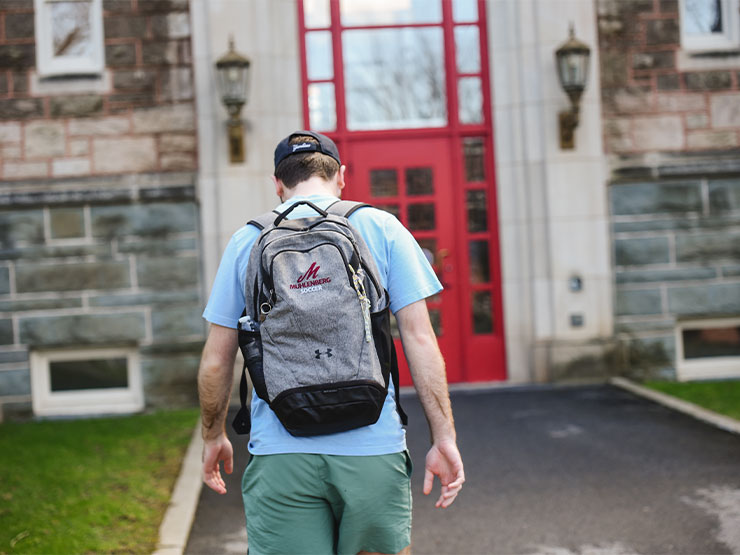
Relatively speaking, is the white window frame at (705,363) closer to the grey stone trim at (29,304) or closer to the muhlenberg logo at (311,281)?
the grey stone trim at (29,304)

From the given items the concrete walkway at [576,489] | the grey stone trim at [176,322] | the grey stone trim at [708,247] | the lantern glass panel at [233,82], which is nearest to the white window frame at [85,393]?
the grey stone trim at [176,322]

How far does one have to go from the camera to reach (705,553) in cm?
403

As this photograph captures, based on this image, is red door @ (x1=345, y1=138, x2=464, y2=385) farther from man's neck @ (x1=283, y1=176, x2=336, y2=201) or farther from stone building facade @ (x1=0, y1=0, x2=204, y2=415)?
man's neck @ (x1=283, y1=176, x2=336, y2=201)

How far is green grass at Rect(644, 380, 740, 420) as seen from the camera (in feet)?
22.8

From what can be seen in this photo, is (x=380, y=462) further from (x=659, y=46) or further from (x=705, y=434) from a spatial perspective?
(x=659, y=46)

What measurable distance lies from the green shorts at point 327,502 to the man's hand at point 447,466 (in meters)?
0.16

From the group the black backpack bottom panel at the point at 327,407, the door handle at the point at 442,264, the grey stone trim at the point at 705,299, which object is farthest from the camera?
the door handle at the point at 442,264

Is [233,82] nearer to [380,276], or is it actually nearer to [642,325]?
[642,325]

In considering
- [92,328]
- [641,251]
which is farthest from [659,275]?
[92,328]

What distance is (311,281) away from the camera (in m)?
2.36

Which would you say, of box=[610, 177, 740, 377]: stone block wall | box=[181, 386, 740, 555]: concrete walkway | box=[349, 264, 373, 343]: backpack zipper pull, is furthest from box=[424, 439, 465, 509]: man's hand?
box=[610, 177, 740, 377]: stone block wall

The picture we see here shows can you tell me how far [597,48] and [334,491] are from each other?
690 centimetres

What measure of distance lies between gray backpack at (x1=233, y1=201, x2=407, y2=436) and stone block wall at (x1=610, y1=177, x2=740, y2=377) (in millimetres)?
6410

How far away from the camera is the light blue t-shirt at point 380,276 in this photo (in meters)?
2.45
